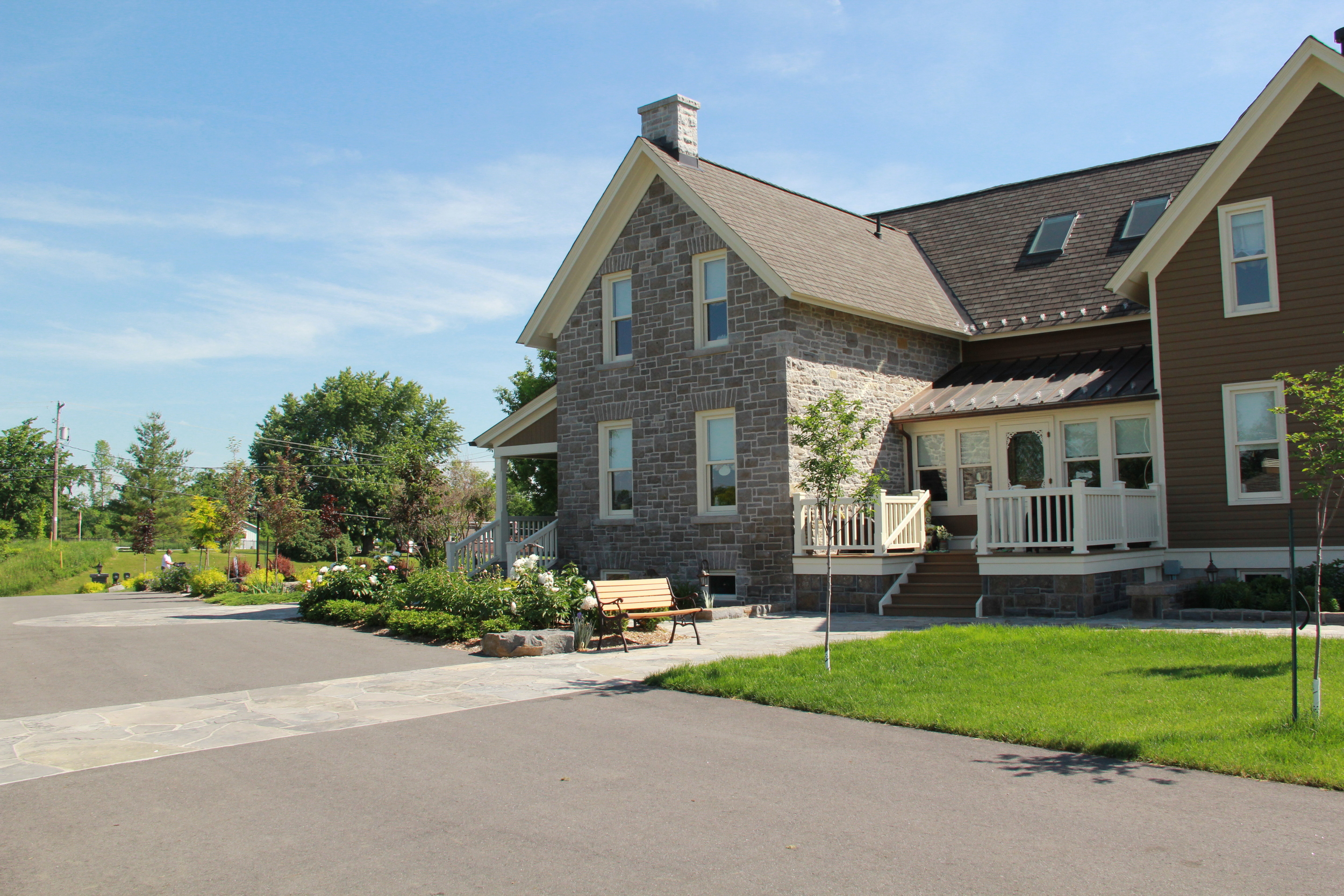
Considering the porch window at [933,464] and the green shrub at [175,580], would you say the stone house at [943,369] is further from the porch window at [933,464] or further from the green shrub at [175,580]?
the green shrub at [175,580]

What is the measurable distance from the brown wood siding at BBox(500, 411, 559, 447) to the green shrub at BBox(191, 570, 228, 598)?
12.5 meters

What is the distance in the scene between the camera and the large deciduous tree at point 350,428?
71750 millimetres

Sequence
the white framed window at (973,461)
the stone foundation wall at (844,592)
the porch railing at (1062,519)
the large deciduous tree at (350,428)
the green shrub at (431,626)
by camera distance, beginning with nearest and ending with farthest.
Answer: the green shrub at (431,626) < the porch railing at (1062,519) < the stone foundation wall at (844,592) < the white framed window at (973,461) < the large deciduous tree at (350,428)

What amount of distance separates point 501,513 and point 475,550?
114cm

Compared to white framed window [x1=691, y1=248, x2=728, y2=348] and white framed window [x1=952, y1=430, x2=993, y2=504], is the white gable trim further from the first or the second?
white framed window [x1=952, y1=430, x2=993, y2=504]

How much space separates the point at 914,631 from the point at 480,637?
20.2ft

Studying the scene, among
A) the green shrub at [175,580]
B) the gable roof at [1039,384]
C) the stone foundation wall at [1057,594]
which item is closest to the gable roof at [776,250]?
the gable roof at [1039,384]

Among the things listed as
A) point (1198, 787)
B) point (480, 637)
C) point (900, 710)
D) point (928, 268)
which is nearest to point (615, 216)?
point (928, 268)

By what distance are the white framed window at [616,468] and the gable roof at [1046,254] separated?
8049 millimetres

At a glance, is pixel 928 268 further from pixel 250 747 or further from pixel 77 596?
pixel 77 596

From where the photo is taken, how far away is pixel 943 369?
22312 millimetres

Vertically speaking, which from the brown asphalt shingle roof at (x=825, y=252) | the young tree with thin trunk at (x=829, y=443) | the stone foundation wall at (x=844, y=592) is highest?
the brown asphalt shingle roof at (x=825, y=252)

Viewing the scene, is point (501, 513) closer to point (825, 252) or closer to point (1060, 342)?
point (825, 252)

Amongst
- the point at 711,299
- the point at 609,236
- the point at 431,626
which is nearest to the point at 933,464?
the point at 711,299
